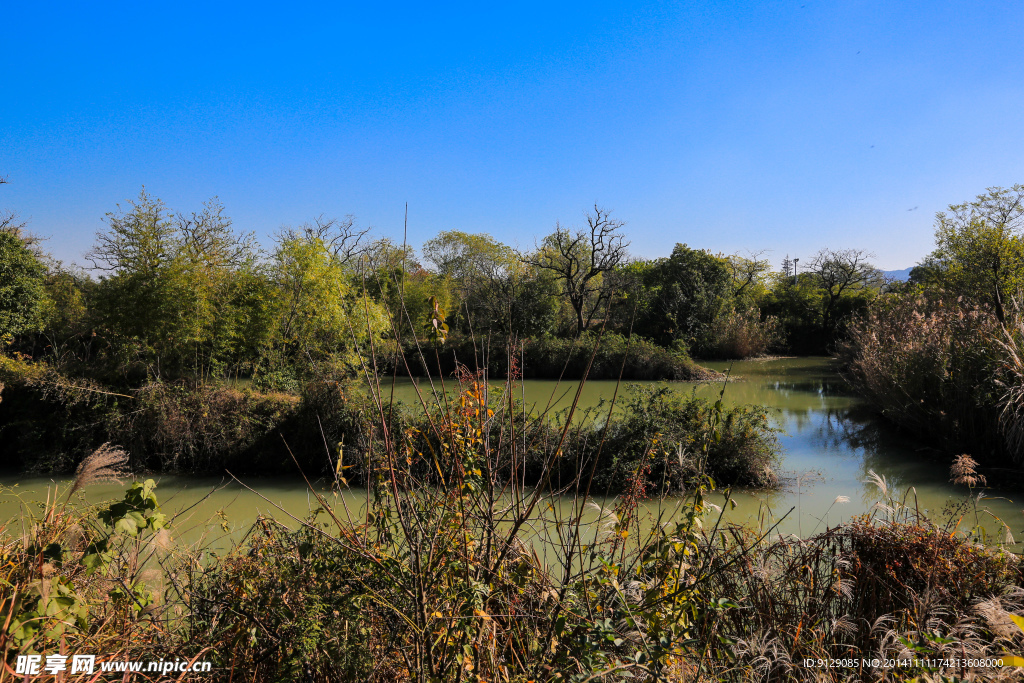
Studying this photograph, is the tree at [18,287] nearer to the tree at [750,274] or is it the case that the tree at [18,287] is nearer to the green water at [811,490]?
the green water at [811,490]

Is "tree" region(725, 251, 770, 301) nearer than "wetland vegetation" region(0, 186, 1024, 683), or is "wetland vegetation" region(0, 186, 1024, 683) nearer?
"wetland vegetation" region(0, 186, 1024, 683)

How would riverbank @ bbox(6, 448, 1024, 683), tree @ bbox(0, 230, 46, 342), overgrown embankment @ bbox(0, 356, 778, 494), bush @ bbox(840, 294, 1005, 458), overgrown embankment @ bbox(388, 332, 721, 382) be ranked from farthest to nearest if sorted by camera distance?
overgrown embankment @ bbox(388, 332, 721, 382)
tree @ bbox(0, 230, 46, 342)
overgrown embankment @ bbox(0, 356, 778, 494)
bush @ bbox(840, 294, 1005, 458)
riverbank @ bbox(6, 448, 1024, 683)

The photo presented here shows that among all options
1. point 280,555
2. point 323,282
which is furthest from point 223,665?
point 323,282

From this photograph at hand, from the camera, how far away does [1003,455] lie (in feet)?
26.4

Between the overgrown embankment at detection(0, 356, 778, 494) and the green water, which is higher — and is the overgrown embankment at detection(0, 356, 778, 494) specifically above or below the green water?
above

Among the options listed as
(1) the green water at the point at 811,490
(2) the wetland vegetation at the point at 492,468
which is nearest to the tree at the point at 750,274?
(2) the wetland vegetation at the point at 492,468

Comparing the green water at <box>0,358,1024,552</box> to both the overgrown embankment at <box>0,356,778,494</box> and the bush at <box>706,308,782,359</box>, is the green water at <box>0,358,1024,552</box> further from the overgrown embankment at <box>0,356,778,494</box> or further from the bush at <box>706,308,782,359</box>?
the bush at <box>706,308,782,359</box>

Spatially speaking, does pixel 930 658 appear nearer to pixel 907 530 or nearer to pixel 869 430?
pixel 907 530

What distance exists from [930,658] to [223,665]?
8.77 feet

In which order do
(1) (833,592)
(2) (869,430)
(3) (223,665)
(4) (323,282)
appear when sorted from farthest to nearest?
(4) (323,282) → (2) (869,430) → (1) (833,592) → (3) (223,665)

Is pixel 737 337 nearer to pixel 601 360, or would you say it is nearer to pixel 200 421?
pixel 601 360

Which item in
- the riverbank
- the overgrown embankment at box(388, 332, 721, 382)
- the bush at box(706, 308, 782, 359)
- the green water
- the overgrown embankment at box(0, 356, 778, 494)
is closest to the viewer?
the riverbank

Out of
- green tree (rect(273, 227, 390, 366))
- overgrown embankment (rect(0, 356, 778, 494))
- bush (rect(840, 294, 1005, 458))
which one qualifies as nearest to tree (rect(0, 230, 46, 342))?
overgrown embankment (rect(0, 356, 778, 494))

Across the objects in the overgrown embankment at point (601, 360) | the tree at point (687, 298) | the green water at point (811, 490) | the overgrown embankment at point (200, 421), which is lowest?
the green water at point (811, 490)
